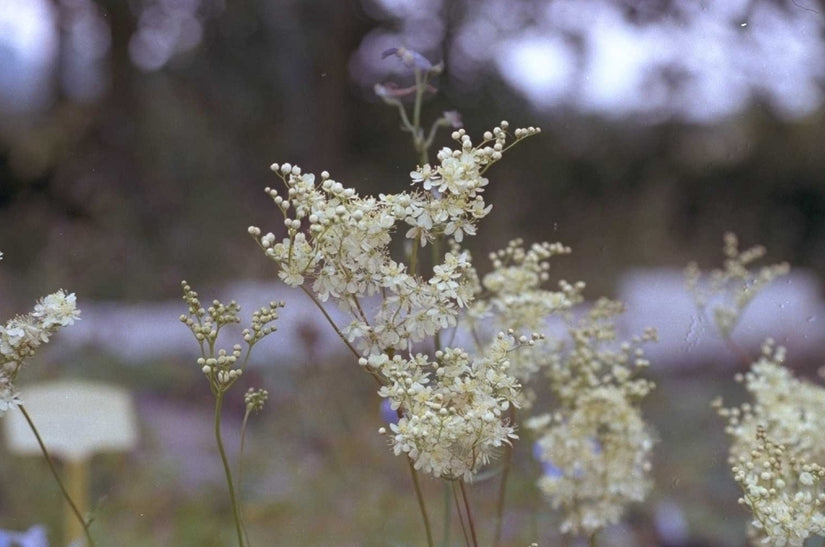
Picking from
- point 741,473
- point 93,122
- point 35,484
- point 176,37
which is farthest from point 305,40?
point 741,473

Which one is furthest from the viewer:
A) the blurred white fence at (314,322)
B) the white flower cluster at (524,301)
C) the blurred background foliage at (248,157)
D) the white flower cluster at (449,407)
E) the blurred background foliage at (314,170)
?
the blurred background foliage at (248,157)

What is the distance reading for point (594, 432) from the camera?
2.61ft

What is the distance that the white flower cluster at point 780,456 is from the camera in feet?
1.89

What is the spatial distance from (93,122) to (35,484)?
88.9 inches

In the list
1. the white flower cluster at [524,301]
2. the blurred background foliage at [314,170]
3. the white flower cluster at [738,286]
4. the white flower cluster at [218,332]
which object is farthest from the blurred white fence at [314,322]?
the white flower cluster at [218,332]

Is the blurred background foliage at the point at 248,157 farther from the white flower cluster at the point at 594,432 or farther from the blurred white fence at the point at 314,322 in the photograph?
the white flower cluster at the point at 594,432

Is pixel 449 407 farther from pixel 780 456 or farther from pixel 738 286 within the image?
pixel 738 286

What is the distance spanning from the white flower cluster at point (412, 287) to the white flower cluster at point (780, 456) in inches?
7.2

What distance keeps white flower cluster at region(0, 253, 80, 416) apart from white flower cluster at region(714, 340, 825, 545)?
0.44 meters

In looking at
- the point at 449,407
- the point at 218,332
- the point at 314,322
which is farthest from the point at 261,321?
the point at 314,322

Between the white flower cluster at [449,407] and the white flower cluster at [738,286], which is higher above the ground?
the white flower cluster at [738,286]

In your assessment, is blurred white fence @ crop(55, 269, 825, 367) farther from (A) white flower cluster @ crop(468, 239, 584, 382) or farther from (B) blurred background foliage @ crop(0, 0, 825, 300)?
(A) white flower cluster @ crop(468, 239, 584, 382)

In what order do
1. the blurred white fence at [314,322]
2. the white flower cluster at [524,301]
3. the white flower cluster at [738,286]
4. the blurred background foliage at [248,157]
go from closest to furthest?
1. the white flower cluster at [524,301]
2. the white flower cluster at [738,286]
3. the blurred white fence at [314,322]
4. the blurred background foliage at [248,157]

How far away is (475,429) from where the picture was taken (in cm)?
53
